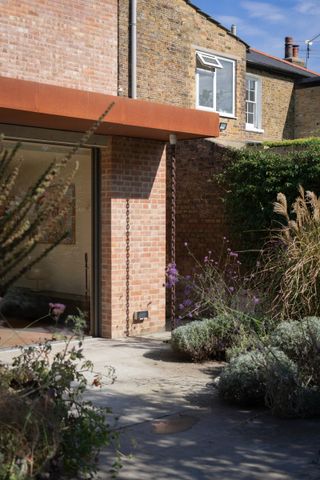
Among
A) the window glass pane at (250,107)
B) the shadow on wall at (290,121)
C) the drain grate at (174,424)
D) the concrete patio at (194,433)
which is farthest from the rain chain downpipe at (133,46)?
the shadow on wall at (290,121)

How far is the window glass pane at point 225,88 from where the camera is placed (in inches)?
722

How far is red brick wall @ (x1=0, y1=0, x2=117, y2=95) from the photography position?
975cm

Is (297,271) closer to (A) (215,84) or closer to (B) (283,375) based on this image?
(B) (283,375)

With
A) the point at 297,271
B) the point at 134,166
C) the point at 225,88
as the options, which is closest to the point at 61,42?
the point at 134,166

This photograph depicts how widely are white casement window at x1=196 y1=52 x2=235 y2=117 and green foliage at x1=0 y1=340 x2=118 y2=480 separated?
13.7m

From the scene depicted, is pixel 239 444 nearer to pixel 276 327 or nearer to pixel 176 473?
pixel 176 473

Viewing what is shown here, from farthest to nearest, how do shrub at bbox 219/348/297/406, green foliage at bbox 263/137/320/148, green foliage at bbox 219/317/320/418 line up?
green foliage at bbox 263/137/320/148
shrub at bbox 219/348/297/406
green foliage at bbox 219/317/320/418

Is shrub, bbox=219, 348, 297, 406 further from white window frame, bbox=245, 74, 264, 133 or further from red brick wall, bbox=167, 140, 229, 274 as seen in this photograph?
white window frame, bbox=245, 74, 264, 133

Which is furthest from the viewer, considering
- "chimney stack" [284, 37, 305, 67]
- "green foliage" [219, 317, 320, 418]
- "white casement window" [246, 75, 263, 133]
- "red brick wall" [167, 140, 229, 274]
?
"chimney stack" [284, 37, 305, 67]

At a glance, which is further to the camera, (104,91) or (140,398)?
(104,91)

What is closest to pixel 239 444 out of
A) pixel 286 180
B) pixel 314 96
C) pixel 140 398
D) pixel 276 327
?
pixel 140 398

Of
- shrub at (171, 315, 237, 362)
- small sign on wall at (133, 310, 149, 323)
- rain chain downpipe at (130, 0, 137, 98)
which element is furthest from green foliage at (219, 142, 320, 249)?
shrub at (171, 315, 237, 362)

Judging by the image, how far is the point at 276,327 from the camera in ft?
25.0

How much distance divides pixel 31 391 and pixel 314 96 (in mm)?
20164
